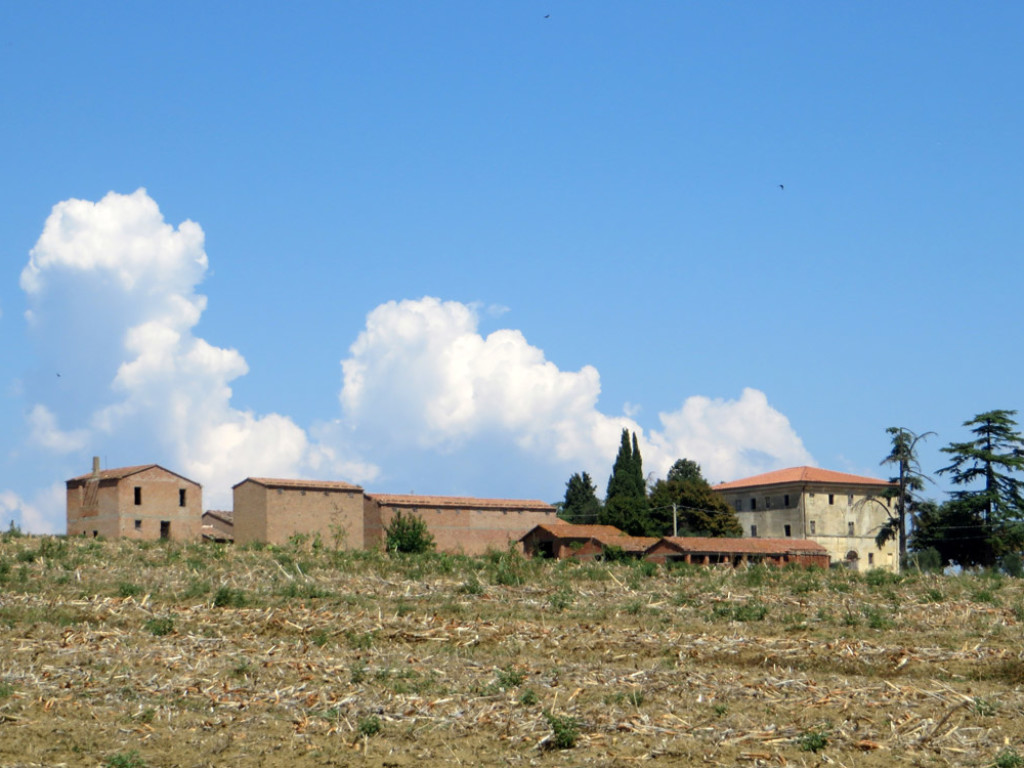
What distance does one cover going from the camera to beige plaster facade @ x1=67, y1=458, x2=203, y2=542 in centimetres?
8794

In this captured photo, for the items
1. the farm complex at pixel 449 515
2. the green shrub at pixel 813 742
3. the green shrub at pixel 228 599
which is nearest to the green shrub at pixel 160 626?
the green shrub at pixel 228 599

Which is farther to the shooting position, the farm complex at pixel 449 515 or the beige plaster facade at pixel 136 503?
the beige plaster facade at pixel 136 503

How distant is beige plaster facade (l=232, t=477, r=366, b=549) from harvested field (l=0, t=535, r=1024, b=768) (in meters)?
63.2

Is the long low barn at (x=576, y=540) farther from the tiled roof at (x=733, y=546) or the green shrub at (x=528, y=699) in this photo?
the green shrub at (x=528, y=699)

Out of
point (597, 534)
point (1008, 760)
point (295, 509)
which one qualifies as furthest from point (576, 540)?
point (1008, 760)

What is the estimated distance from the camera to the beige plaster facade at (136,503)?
87.9 meters

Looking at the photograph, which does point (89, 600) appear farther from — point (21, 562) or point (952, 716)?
point (952, 716)

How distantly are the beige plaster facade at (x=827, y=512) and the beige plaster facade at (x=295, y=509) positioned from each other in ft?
128

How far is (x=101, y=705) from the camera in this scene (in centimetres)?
1594

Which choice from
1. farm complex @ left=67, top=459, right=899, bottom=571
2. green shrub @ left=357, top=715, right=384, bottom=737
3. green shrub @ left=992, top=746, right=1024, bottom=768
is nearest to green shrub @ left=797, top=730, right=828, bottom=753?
green shrub @ left=992, top=746, right=1024, bottom=768

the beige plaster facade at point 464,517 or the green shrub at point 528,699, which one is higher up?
the beige plaster facade at point 464,517

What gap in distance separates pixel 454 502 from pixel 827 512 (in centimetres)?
3692

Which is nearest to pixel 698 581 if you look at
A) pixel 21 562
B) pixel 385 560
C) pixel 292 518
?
pixel 385 560

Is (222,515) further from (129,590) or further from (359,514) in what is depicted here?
(129,590)
